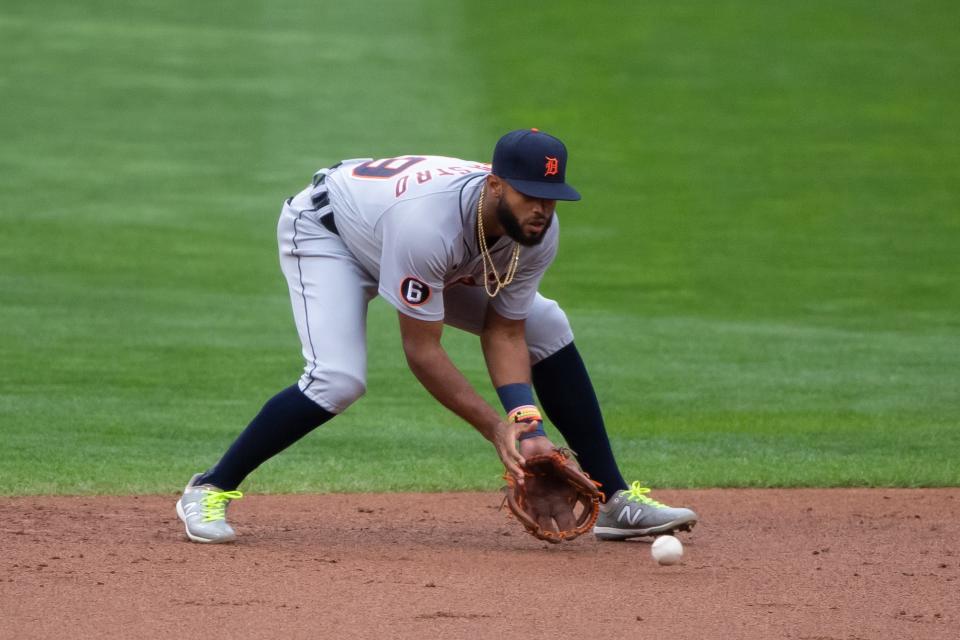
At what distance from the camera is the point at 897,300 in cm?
1312

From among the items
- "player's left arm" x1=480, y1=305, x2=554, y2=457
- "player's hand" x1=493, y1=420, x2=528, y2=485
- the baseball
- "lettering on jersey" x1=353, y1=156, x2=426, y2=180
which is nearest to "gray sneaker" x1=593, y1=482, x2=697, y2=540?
the baseball

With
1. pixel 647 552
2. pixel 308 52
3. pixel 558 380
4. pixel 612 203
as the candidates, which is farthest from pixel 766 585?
pixel 308 52

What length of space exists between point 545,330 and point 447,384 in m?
0.63

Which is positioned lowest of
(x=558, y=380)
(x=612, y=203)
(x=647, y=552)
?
(x=612, y=203)

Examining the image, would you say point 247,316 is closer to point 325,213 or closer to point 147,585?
point 325,213

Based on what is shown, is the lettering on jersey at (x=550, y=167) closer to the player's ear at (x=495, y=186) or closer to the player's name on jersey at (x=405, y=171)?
the player's ear at (x=495, y=186)

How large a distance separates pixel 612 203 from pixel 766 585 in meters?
13.1

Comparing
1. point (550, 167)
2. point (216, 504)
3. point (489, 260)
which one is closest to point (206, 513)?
point (216, 504)

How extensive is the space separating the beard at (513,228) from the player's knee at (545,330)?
638 millimetres

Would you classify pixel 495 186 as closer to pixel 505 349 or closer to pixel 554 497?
pixel 505 349

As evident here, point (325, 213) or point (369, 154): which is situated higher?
point (325, 213)

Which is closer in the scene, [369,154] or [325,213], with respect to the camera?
[325,213]

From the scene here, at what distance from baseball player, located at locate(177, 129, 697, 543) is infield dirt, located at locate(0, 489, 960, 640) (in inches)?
12.3

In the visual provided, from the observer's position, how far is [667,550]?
4711mm
